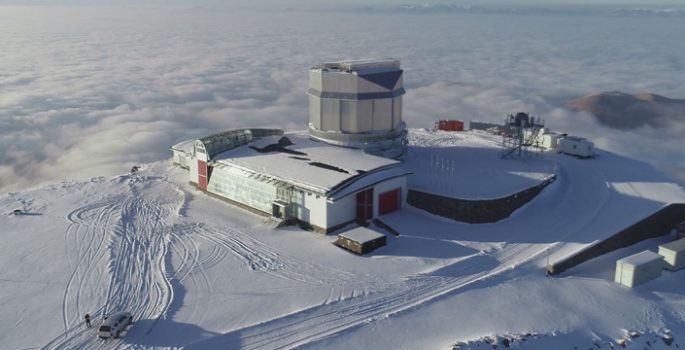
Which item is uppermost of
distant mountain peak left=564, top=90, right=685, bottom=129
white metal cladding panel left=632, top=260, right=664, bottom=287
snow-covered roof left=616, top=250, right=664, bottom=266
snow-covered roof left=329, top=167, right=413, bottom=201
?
snow-covered roof left=329, top=167, right=413, bottom=201

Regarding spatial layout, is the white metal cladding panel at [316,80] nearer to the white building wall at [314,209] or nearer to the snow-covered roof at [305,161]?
the snow-covered roof at [305,161]

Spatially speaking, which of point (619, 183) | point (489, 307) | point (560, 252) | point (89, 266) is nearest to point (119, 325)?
point (89, 266)

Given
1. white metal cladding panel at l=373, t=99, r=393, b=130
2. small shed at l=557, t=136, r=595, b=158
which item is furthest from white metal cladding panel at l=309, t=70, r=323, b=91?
small shed at l=557, t=136, r=595, b=158

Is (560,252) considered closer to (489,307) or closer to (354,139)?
(489,307)

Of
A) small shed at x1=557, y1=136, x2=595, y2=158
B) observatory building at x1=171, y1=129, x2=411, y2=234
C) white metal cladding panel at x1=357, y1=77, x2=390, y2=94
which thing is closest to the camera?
observatory building at x1=171, y1=129, x2=411, y2=234

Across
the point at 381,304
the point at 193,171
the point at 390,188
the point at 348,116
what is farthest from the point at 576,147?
the point at 193,171

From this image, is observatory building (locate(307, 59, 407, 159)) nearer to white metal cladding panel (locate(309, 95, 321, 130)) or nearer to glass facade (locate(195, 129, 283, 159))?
white metal cladding panel (locate(309, 95, 321, 130))
